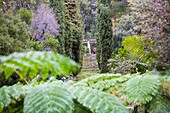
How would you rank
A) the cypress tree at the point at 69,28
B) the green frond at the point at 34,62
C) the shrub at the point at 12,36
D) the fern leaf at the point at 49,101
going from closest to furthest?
the green frond at the point at 34,62 → the fern leaf at the point at 49,101 → the shrub at the point at 12,36 → the cypress tree at the point at 69,28

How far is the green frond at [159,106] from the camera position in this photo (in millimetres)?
1294

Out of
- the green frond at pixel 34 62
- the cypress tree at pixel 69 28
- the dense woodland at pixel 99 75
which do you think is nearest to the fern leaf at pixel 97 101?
the dense woodland at pixel 99 75

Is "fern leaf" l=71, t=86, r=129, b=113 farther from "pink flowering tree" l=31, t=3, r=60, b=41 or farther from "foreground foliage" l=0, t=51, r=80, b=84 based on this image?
"pink flowering tree" l=31, t=3, r=60, b=41

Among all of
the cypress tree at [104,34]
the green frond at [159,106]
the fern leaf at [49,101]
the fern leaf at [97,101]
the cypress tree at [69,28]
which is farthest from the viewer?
the cypress tree at [69,28]

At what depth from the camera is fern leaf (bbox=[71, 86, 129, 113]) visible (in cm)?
107

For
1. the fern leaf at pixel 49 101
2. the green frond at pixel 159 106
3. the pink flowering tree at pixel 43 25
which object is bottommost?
the green frond at pixel 159 106

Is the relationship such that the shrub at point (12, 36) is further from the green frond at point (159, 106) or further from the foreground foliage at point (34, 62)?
the foreground foliage at point (34, 62)

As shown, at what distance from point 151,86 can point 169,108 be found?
0.15 metres

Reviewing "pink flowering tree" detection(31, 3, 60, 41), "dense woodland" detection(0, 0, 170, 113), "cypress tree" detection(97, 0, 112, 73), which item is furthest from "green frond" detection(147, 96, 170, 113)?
"pink flowering tree" detection(31, 3, 60, 41)

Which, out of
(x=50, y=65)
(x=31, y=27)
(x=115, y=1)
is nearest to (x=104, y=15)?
(x=115, y=1)

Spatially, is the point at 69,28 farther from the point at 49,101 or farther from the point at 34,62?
the point at 34,62

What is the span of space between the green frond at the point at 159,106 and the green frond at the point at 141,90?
0.10 ft

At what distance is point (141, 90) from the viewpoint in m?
1.27

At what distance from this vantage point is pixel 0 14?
8695mm
